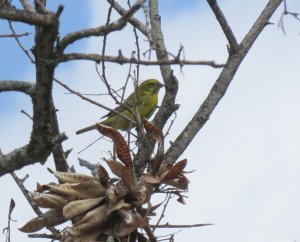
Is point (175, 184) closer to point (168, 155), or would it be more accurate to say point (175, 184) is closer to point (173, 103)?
point (168, 155)

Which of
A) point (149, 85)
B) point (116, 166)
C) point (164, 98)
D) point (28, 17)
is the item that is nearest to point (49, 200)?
point (116, 166)

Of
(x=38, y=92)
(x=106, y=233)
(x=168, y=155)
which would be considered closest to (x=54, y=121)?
(x=38, y=92)

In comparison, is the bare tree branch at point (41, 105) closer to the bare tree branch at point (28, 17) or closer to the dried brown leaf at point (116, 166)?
the bare tree branch at point (28, 17)

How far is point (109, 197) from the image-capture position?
340 cm

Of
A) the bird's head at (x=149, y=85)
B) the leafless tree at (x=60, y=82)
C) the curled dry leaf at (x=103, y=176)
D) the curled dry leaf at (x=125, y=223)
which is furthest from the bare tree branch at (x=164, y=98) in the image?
the bird's head at (x=149, y=85)

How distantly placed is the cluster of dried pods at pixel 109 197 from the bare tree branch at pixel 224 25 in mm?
1483

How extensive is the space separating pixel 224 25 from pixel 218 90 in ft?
1.67

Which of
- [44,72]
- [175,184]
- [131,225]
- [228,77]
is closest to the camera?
[44,72]

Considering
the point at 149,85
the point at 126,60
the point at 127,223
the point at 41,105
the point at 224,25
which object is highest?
the point at 149,85

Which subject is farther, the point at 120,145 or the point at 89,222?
the point at 120,145

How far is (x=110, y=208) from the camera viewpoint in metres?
3.39

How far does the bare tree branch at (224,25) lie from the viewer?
4.79 metres

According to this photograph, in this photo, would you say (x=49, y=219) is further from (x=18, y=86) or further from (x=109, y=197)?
(x=18, y=86)

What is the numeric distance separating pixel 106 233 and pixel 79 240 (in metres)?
0.14
